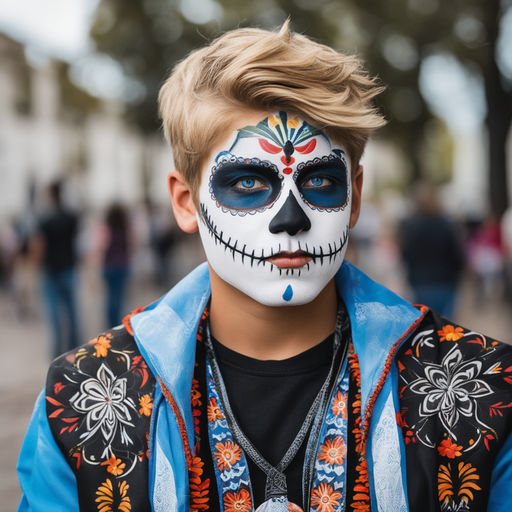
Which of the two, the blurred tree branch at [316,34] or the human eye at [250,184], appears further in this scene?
the blurred tree branch at [316,34]

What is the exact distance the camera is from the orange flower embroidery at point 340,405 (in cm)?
191

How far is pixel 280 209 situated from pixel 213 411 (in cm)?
56

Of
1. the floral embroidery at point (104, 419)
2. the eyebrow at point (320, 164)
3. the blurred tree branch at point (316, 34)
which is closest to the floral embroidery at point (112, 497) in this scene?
the floral embroidery at point (104, 419)

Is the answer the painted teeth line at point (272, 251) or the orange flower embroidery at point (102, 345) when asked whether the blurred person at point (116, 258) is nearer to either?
the orange flower embroidery at point (102, 345)

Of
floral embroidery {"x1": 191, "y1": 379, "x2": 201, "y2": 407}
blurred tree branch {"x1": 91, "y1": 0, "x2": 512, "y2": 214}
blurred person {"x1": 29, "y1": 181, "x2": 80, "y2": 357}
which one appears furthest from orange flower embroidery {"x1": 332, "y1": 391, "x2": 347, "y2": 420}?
blurred tree branch {"x1": 91, "y1": 0, "x2": 512, "y2": 214}

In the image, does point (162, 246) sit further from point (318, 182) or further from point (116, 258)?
point (318, 182)

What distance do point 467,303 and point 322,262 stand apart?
35.2 ft

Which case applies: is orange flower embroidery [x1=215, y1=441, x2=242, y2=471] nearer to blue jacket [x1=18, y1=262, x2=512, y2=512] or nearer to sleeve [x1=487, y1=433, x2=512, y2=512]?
blue jacket [x1=18, y1=262, x2=512, y2=512]

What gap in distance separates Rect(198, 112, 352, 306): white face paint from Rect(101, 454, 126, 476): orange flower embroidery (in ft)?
1.77

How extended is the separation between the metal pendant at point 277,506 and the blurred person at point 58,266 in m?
5.96

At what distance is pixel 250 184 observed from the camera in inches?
77.8

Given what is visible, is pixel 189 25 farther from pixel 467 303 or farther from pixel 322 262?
pixel 322 262

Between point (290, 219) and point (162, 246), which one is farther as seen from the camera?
point (162, 246)

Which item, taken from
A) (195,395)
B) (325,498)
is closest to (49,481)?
(195,395)
